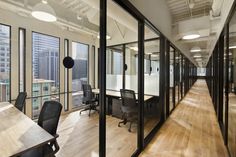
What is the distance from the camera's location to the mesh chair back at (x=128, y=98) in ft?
12.1

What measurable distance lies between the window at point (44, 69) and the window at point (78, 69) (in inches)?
29.0

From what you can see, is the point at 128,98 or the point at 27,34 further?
the point at 27,34

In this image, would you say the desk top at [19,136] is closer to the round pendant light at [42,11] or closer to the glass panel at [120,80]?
the glass panel at [120,80]

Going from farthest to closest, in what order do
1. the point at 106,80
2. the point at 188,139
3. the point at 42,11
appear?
the point at 188,139, the point at 42,11, the point at 106,80

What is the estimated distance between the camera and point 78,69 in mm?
6000

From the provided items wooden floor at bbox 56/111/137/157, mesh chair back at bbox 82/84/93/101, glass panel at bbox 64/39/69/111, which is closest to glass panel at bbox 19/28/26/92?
glass panel at bbox 64/39/69/111

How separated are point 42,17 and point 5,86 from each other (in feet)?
7.48

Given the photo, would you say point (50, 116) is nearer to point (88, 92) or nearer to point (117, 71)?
point (88, 92)

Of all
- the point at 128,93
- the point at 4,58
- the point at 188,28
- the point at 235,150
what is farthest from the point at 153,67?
the point at 4,58

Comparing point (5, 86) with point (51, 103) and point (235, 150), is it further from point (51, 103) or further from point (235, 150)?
point (235, 150)

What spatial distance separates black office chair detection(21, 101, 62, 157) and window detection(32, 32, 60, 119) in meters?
2.73

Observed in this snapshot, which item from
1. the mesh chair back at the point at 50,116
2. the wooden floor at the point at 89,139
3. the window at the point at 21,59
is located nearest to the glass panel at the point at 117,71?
the wooden floor at the point at 89,139

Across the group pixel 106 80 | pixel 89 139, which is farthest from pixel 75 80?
pixel 106 80

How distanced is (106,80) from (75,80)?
14.0 ft
